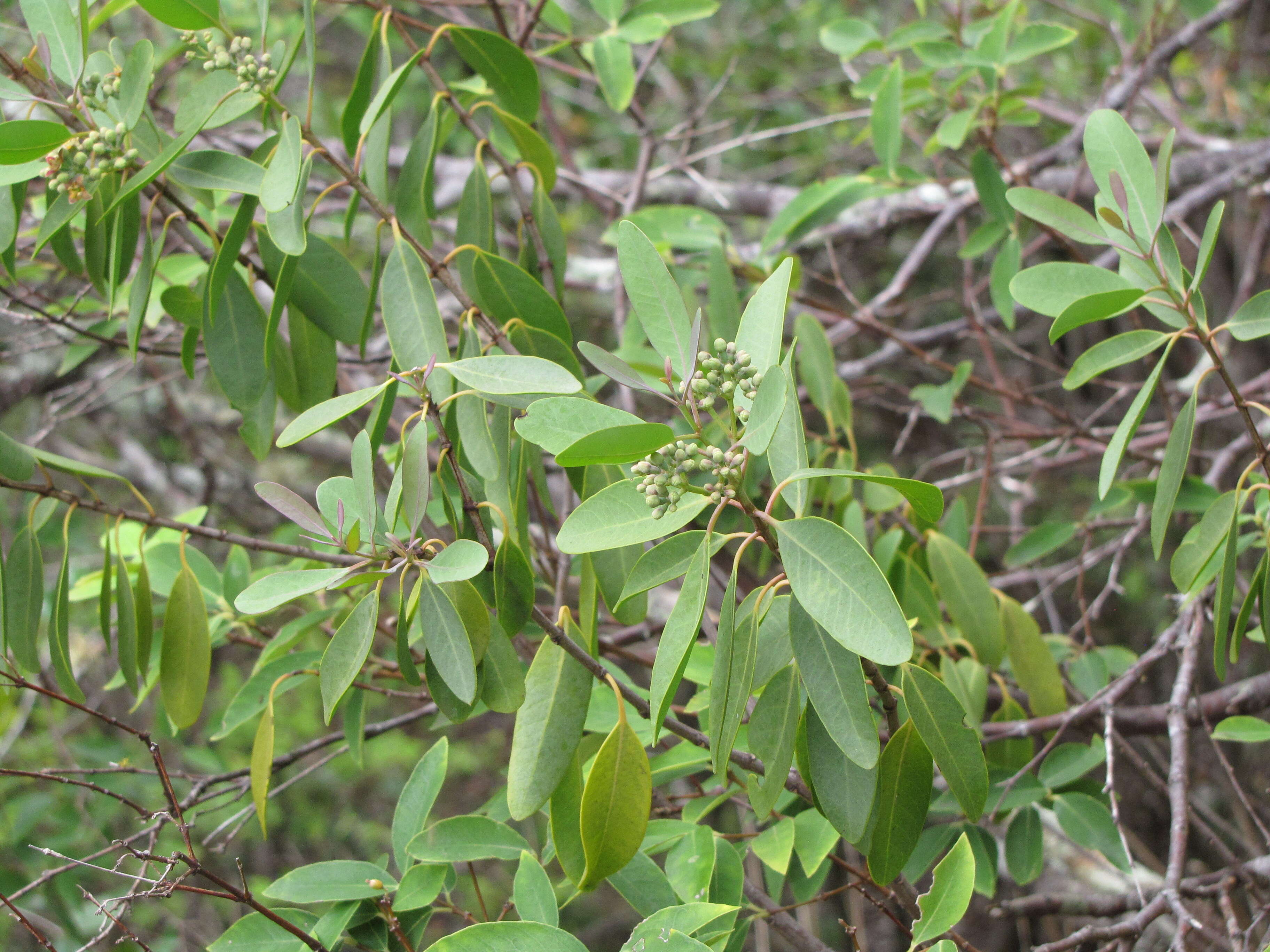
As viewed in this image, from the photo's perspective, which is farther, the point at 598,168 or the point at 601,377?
the point at 598,168

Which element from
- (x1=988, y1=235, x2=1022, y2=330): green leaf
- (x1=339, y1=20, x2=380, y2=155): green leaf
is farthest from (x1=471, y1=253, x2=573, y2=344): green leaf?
(x1=988, y1=235, x2=1022, y2=330): green leaf

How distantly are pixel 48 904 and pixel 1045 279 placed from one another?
2.56m

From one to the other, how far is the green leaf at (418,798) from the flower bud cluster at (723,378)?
0.57 metres

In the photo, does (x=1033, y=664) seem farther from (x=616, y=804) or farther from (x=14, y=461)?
(x=14, y=461)

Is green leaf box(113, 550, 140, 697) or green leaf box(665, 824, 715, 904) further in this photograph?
green leaf box(113, 550, 140, 697)

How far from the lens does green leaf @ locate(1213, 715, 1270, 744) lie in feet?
3.79

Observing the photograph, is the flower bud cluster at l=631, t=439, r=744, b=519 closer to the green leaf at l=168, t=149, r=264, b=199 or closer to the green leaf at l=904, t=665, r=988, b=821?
the green leaf at l=904, t=665, r=988, b=821

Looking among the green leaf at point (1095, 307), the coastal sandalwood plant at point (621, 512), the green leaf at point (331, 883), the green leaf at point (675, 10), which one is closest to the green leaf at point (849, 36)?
the coastal sandalwood plant at point (621, 512)

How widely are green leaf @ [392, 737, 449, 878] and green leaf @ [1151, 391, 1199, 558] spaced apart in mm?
823

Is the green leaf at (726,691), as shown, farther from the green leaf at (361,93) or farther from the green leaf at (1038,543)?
the green leaf at (1038,543)

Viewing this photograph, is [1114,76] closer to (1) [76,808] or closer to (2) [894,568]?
(2) [894,568]

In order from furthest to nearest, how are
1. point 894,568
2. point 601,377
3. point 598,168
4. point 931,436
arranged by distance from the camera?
1. point 598,168
2. point 931,436
3. point 894,568
4. point 601,377

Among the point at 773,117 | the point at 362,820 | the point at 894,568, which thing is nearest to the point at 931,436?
the point at 773,117

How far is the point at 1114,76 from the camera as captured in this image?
2260 millimetres
